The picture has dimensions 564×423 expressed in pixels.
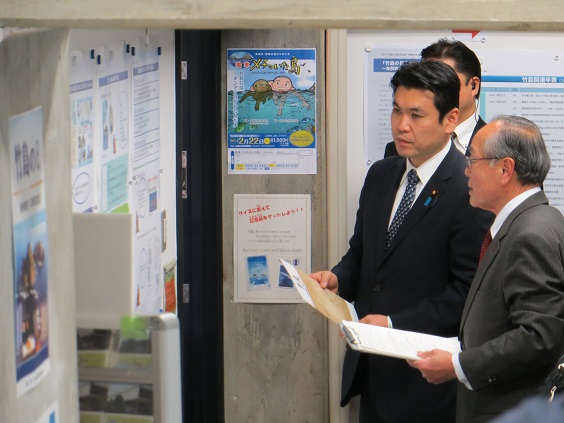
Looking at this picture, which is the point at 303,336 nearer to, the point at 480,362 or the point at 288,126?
the point at 288,126

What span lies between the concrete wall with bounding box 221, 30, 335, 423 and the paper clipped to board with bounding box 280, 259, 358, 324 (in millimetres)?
1153

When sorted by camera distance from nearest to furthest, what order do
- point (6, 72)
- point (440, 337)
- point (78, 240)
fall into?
1. point (6, 72)
2. point (78, 240)
3. point (440, 337)

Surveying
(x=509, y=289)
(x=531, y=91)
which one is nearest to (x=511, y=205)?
(x=509, y=289)

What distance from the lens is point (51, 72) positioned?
7.21 feet

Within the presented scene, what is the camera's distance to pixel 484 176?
3.36m

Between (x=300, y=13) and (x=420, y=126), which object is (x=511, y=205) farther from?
(x=300, y=13)

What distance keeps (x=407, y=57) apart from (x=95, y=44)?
2049 millimetres

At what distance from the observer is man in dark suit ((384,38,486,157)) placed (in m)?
4.34

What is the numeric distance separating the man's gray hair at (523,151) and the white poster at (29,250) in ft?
5.62

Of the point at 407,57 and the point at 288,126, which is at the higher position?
the point at 407,57

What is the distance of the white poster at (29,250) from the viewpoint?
6.63ft

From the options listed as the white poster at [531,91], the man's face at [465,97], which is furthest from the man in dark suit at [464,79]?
the white poster at [531,91]

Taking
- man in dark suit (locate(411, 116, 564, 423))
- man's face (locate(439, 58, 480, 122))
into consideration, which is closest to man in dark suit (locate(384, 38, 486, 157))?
man's face (locate(439, 58, 480, 122))

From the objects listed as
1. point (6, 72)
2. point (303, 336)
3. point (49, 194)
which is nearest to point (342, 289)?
point (303, 336)
